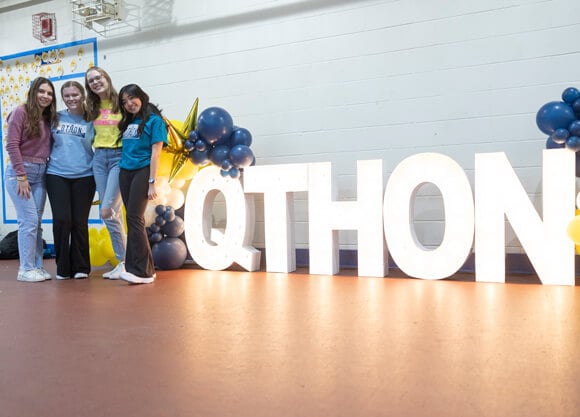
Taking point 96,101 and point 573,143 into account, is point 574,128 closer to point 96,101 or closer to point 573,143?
point 573,143

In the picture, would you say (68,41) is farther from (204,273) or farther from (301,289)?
(301,289)

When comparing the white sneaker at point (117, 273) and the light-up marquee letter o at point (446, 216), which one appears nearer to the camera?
the light-up marquee letter o at point (446, 216)

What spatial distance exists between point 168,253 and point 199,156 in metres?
0.71

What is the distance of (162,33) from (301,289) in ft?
9.24

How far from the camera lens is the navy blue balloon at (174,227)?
3.96 m

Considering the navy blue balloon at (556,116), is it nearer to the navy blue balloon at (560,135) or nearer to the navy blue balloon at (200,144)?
the navy blue balloon at (560,135)

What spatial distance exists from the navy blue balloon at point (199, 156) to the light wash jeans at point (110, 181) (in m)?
0.52

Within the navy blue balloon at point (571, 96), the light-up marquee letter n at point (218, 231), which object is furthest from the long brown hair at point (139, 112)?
the navy blue balloon at point (571, 96)

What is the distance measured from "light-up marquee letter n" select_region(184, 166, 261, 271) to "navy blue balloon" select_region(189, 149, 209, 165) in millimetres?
75

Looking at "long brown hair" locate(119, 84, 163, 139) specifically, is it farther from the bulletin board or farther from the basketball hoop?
the basketball hoop

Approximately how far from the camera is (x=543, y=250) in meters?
3.04

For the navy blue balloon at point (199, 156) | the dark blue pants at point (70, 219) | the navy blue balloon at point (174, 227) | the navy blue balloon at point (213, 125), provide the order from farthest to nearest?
the navy blue balloon at point (174, 227)
the navy blue balloon at point (199, 156)
the navy blue balloon at point (213, 125)
the dark blue pants at point (70, 219)

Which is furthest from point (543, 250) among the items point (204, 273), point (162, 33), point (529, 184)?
point (162, 33)

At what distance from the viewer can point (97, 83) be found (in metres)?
3.42
